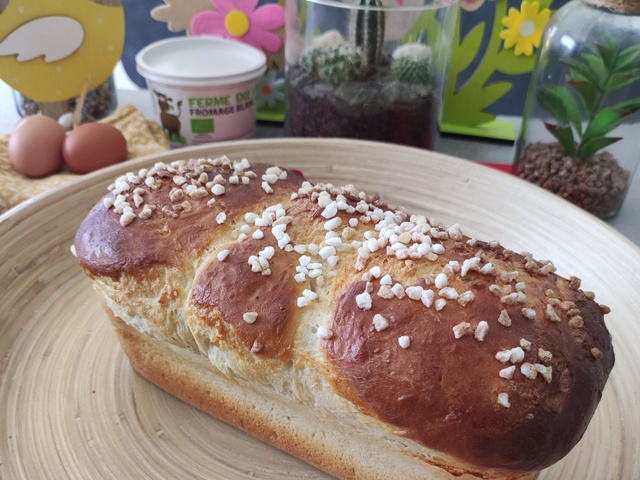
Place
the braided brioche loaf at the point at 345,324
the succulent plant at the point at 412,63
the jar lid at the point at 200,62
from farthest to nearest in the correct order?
the jar lid at the point at 200,62, the succulent plant at the point at 412,63, the braided brioche loaf at the point at 345,324

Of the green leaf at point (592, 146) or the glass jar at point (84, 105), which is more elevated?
the green leaf at point (592, 146)

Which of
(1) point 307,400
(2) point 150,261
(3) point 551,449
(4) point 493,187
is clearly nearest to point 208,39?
(4) point 493,187

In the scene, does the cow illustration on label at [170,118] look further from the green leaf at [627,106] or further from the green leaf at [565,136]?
the green leaf at [627,106]

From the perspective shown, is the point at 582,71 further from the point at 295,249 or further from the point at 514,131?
the point at 295,249

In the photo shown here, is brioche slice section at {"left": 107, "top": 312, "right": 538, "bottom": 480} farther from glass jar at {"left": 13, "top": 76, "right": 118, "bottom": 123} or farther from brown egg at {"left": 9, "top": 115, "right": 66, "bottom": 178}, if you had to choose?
glass jar at {"left": 13, "top": 76, "right": 118, "bottom": 123}

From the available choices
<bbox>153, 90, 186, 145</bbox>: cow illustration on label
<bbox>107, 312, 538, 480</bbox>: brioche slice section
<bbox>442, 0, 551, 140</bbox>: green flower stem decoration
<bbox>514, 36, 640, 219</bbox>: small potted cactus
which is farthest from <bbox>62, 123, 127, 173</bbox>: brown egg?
<bbox>514, 36, 640, 219</bbox>: small potted cactus

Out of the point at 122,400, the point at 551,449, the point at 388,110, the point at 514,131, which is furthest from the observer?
the point at 514,131

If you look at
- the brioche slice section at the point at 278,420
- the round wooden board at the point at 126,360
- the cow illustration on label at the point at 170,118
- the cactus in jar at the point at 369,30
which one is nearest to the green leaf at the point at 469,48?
the cactus in jar at the point at 369,30
